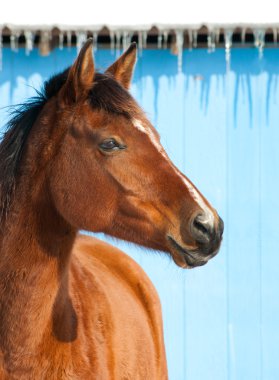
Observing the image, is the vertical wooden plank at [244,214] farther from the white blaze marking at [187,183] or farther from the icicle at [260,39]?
the white blaze marking at [187,183]

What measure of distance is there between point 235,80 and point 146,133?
2.52 metres

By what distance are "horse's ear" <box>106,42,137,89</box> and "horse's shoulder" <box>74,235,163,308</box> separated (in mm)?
1045

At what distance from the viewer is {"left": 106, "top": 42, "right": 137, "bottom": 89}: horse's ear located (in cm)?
304

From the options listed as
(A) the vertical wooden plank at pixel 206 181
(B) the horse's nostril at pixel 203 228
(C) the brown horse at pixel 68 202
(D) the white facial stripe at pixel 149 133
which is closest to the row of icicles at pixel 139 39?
(A) the vertical wooden plank at pixel 206 181

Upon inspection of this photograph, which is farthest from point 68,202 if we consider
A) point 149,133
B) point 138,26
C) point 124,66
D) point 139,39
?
point 139,39

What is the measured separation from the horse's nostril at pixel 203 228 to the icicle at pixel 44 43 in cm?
266

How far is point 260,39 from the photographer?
4.97 meters

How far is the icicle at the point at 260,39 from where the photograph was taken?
15.9 ft

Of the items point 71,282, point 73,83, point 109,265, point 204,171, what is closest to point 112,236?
point 71,282

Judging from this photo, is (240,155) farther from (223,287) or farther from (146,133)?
(146,133)

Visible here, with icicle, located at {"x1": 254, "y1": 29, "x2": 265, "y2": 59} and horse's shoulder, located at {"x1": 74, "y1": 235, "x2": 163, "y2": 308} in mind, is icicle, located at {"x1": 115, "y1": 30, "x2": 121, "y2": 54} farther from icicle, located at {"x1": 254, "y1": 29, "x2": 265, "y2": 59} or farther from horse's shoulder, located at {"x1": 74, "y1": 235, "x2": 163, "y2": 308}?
horse's shoulder, located at {"x1": 74, "y1": 235, "x2": 163, "y2": 308}

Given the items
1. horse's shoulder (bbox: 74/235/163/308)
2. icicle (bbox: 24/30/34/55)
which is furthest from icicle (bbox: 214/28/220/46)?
horse's shoulder (bbox: 74/235/163/308)

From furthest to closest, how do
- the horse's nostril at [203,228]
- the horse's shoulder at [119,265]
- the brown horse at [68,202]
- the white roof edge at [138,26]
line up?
1. the white roof edge at [138,26]
2. the horse's shoulder at [119,265]
3. the brown horse at [68,202]
4. the horse's nostril at [203,228]

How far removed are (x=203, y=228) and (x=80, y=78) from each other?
0.73 metres
